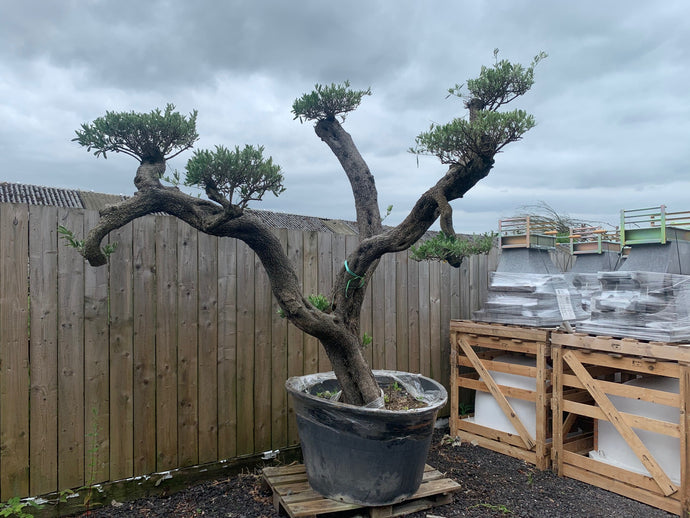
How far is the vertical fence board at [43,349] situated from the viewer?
7.27 feet

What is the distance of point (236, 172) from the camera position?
1.94 metres

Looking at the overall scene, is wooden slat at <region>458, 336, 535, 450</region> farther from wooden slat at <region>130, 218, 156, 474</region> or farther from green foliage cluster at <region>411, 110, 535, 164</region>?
wooden slat at <region>130, 218, 156, 474</region>

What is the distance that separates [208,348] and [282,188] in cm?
127

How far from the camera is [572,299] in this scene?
3.47 meters

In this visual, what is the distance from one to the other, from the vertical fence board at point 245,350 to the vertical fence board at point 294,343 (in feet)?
0.90

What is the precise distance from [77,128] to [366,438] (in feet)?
6.73

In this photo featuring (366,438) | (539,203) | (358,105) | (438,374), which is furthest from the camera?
(539,203)

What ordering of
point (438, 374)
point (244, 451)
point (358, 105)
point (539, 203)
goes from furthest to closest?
point (539, 203) < point (438, 374) < point (244, 451) < point (358, 105)

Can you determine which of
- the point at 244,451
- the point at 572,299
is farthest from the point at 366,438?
the point at 572,299

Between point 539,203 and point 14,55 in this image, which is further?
point 539,203

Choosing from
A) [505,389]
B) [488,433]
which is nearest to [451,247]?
[505,389]

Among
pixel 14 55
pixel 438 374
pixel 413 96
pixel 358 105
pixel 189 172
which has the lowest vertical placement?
pixel 438 374

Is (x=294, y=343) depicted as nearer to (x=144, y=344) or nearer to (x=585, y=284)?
(x=144, y=344)

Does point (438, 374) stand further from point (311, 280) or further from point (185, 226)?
point (185, 226)
